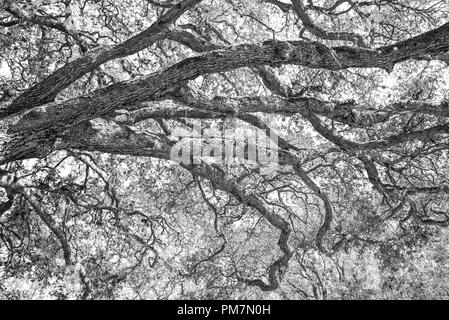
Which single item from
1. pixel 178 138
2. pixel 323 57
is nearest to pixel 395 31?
A: pixel 323 57

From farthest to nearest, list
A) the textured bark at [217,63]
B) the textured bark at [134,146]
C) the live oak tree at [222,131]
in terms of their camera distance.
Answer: the live oak tree at [222,131] < the textured bark at [134,146] < the textured bark at [217,63]

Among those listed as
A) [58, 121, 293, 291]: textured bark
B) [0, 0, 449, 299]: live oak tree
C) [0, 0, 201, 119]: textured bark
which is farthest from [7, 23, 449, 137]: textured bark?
[0, 0, 201, 119]: textured bark

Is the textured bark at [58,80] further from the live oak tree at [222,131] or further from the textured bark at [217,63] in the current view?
the textured bark at [217,63]

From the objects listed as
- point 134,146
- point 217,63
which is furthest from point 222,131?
point 217,63

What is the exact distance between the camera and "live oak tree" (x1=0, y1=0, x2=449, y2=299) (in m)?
4.76

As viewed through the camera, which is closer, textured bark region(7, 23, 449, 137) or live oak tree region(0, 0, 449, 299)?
textured bark region(7, 23, 449, 137)

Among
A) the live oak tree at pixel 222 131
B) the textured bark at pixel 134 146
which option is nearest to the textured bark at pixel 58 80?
the live oak tree at pixel 222 131

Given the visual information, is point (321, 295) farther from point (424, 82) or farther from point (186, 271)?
point (424, 82)

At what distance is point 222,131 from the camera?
769 cm

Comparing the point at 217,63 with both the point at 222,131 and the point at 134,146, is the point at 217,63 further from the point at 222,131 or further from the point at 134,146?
the point at 222,131

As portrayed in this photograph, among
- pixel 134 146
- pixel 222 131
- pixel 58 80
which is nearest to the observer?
pixel 134 146

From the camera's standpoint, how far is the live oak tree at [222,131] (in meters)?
4.76

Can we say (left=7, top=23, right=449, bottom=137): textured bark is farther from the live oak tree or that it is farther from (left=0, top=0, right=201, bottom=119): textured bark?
(left=0, top=0, right=201, bottom=119): textured bark

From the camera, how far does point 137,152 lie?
467cm
